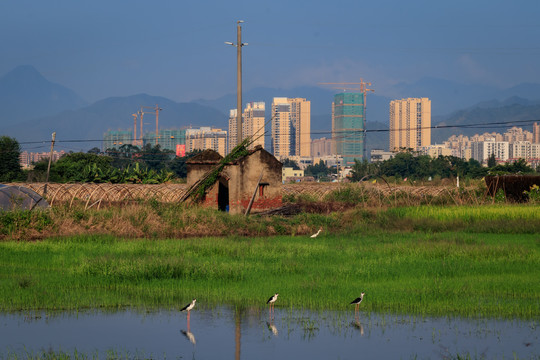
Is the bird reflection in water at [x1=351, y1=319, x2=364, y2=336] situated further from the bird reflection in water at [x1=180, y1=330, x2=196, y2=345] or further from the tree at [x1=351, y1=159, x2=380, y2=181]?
the tree at [x1=351, y1=159, x2=380, y2=181]

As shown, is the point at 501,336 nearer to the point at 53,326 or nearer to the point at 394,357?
the point at 394,357

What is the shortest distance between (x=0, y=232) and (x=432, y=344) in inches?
659

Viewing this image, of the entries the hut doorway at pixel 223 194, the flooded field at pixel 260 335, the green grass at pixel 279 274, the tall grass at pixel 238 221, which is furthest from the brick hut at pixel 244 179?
the flooded field at pixel 260 335

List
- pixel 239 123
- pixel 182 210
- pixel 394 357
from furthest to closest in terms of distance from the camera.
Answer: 1. pixel 239 123
2. pixel 182 210
3. pixel 394 357

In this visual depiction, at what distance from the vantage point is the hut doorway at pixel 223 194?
34969 millimetres

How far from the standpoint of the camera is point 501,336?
1099 cm

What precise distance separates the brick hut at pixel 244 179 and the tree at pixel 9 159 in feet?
134

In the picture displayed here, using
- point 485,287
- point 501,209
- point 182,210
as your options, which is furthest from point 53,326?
point 501,209

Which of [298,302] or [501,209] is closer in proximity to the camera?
[298,302]

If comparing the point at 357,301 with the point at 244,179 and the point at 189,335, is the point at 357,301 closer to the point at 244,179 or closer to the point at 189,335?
the point at 189,335

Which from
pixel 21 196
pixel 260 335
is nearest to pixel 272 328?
pixel 260 335

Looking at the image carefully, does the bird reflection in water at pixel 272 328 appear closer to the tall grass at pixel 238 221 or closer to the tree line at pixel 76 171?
the tall grass at pixel 238 221

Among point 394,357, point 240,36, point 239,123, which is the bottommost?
point 394,357

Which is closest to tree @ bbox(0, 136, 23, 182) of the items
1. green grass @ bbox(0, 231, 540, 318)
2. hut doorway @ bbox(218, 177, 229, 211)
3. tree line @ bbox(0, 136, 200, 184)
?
tree line @ bbox(0, 136, 200, 184)
